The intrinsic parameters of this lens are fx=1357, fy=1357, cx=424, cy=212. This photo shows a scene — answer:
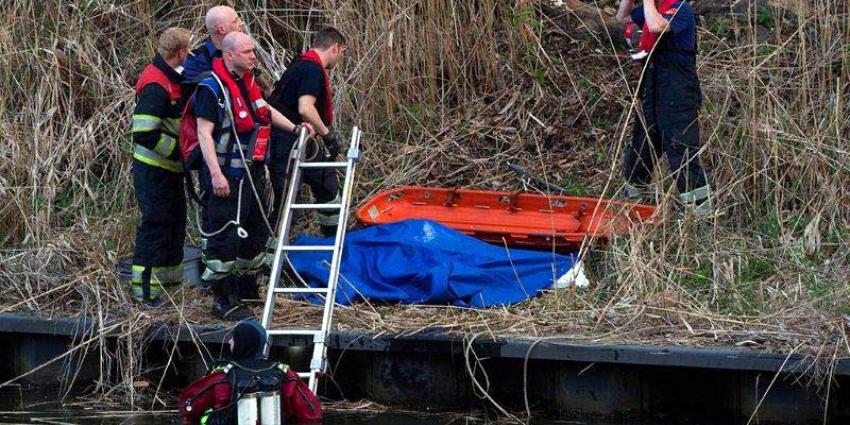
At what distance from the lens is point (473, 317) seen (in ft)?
23.3

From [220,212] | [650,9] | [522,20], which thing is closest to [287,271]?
[220,212]

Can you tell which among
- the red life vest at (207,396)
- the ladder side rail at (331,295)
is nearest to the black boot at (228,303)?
the ladder side rail at (331,295)

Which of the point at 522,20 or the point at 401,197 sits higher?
the point at 522,20

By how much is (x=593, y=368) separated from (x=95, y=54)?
17.0 ft

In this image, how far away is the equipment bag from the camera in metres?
5.66

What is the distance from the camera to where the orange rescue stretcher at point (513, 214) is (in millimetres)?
7887

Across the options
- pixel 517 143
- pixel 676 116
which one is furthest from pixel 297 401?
pixel 517 143

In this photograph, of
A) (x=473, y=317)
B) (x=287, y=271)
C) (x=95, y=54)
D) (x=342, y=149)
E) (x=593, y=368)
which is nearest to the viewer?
(x=593, y=368)

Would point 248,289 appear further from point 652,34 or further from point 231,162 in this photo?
point 652,34

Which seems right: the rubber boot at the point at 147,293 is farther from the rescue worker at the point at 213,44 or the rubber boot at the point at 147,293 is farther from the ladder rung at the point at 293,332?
the rescue worker at the point at 213,44

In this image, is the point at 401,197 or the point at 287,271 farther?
the point at 401,197

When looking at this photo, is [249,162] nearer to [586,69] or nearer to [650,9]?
[650,9]

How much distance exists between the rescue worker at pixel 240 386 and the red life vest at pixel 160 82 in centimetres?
196

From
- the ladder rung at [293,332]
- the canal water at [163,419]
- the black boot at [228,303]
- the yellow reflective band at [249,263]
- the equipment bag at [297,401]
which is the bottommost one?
the canal water at [163,419]
